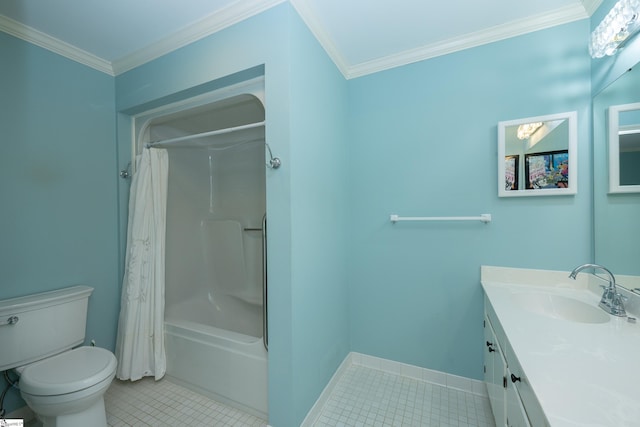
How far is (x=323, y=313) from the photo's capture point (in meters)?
1.75

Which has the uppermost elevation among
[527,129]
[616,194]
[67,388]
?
[527,129]

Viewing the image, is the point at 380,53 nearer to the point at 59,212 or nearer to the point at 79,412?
the point at 59,212

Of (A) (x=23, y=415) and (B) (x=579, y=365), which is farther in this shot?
(A) (x=23, y=415)

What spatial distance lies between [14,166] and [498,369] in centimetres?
291

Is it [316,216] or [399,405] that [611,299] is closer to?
[399,405]

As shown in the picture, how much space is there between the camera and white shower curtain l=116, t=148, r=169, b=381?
73.2 inches

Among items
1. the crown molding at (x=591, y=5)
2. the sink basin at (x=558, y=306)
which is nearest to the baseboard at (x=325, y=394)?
the sink basin at (x=558, y=306)

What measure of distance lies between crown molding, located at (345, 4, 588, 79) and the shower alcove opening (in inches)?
37.7

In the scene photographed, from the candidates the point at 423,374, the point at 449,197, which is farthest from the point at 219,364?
the point at 449,197

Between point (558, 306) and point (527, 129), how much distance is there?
105 cm

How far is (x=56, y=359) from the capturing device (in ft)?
4.92

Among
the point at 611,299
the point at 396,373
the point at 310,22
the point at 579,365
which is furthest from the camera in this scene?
the point at 396,373

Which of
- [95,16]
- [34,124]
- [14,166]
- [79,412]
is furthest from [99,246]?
[95,16]

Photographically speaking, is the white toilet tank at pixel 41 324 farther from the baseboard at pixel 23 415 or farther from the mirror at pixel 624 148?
the mirror at pixel 624 148
